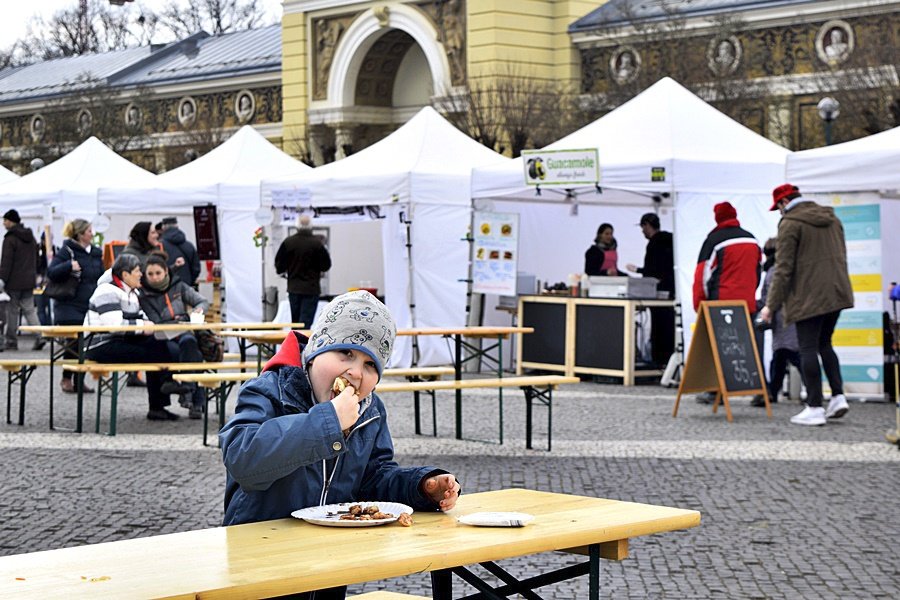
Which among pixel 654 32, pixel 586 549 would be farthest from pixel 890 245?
pixel 654 32

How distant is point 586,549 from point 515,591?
216 millimetres

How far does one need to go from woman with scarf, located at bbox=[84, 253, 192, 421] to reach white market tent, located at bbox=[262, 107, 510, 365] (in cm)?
623

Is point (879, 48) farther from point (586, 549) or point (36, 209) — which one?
point (586, 549)

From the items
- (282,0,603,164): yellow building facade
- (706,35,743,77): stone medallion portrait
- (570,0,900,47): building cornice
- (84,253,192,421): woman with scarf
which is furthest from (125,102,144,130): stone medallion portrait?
(84,253,192,421): woman with scarf

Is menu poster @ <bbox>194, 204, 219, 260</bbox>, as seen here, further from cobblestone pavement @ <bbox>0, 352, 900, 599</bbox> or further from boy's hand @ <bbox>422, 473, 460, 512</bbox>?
boy's hand @ <bbox>422, 473, 460, 512</bbox>

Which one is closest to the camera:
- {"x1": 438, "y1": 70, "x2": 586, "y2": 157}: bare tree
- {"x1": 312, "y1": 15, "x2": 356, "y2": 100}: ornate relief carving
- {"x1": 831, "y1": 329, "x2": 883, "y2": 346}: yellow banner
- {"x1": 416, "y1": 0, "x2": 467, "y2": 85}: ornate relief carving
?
{"x1": 831, "y1": 329, "x2": 883, "y2": 346}: yellow banner

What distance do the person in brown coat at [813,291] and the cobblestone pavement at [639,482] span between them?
0.94 ft

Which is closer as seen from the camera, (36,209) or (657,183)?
(657,183)

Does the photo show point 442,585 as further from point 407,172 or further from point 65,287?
point 407,172

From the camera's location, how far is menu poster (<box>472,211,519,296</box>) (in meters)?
17.9

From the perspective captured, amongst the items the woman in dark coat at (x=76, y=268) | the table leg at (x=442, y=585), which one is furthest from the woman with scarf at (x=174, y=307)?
the table leg at (x=442, y=585)

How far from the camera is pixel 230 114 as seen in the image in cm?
4634

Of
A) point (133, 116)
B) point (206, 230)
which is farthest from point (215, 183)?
point (133, 116)

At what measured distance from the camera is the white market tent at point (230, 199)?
21.2 meters
